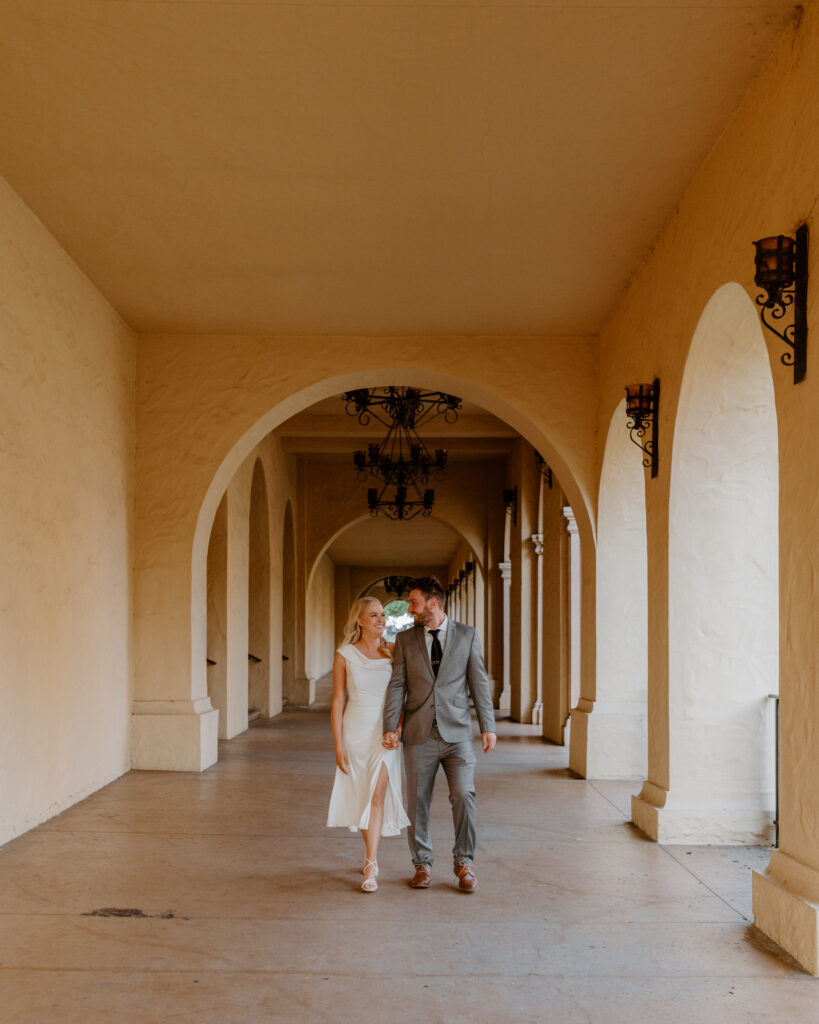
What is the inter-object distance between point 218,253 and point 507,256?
2.01 meters

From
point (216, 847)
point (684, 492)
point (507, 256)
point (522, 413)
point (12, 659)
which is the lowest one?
point (216, 847)

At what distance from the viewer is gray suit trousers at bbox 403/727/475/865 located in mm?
5266

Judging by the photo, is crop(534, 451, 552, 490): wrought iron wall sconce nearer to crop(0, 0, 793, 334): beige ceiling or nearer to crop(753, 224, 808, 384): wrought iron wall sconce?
crop(0, 0, 793, 334): beige ceiling

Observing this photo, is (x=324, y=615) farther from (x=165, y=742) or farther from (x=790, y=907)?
(x=790, y=907)

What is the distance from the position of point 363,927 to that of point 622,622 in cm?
481

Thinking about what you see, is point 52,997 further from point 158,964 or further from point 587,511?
point 587,511

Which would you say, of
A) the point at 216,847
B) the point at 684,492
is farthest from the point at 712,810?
the point at 216,847

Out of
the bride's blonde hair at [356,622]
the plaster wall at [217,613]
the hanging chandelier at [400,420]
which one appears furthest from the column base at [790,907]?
the plaster wall at [217,613]

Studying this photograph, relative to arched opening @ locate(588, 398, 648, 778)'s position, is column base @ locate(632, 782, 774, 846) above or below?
below

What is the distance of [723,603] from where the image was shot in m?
6.35

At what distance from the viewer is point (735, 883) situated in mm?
5371

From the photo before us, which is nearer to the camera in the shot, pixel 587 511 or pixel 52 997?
pixel 52 997

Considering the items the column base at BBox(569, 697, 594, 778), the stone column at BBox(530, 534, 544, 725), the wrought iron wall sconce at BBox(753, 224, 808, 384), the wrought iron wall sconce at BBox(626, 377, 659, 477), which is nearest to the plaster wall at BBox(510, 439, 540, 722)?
the stone column at BBox(530, 534, 544, 725)

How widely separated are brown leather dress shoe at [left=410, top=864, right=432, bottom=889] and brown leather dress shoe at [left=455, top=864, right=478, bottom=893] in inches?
5.9
